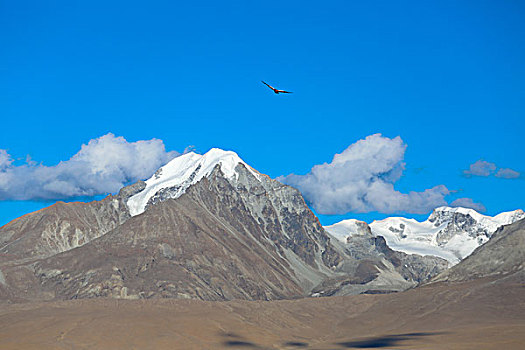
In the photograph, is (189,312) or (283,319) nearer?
(189,312)

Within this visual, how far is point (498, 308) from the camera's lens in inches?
7092

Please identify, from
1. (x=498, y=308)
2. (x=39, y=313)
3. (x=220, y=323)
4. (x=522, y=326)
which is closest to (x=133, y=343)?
(x=220, y=323)

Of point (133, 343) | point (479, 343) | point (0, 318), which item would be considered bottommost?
point (479, 343)

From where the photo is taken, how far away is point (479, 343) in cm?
12662

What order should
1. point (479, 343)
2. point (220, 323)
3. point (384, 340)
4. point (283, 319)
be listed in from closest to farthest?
point (479, 343)
point (384, 340)
point (220, 323)
point (283, 319)

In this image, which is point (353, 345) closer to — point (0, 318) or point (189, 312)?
point (189, 312)

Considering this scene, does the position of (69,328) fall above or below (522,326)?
above

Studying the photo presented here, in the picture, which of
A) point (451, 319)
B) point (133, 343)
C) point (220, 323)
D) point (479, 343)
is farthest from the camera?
point (451, 319)

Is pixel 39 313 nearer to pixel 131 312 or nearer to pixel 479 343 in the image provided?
pixel 131 312

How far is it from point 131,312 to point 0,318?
30453 mm

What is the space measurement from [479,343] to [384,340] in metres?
27.1

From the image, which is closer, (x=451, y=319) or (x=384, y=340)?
(x=384, y=340)

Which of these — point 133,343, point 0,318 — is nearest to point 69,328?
point 133,343

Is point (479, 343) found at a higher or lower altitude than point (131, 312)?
lower
